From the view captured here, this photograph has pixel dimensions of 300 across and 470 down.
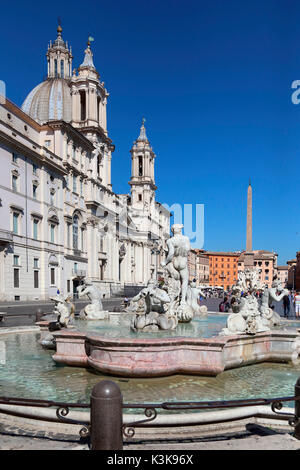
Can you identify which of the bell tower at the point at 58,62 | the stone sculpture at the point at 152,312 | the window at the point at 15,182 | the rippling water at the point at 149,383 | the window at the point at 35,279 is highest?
the bell tower at the point at 58,62

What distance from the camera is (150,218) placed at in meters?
77.1

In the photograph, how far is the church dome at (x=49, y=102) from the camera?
51094mm

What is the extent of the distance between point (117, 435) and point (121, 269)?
2331 inches

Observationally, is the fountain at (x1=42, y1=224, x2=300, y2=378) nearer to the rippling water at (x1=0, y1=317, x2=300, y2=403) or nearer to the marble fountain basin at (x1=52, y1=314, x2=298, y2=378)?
the marble fountain basin at (x1=52, y1=314, x2=298, y2=378)

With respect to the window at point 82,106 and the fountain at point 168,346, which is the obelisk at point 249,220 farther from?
the fountain at point 168,346

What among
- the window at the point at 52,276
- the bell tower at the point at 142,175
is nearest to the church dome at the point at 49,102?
the window at the point at 52,276

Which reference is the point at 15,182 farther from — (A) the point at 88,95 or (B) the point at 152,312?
(B) the point at 152,312

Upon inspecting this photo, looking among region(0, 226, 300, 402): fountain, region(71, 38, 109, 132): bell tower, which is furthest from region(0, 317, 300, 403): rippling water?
region(71, 38, 109, 132): bell tower

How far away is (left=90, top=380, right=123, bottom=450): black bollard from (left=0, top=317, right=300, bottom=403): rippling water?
169cm

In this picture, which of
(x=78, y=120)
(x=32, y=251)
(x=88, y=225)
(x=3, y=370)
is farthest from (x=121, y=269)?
(x=3, y=370)

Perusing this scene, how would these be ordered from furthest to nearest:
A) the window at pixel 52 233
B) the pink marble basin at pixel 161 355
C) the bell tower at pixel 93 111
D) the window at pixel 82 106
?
Answer: the window at pixel 82 106
the bell tower at pixel 93 111
the window at pixel 52 233
the pink marble basin at pixel 161 355

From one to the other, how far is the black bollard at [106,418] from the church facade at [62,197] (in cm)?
2680

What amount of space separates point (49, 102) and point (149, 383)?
52.5 m
